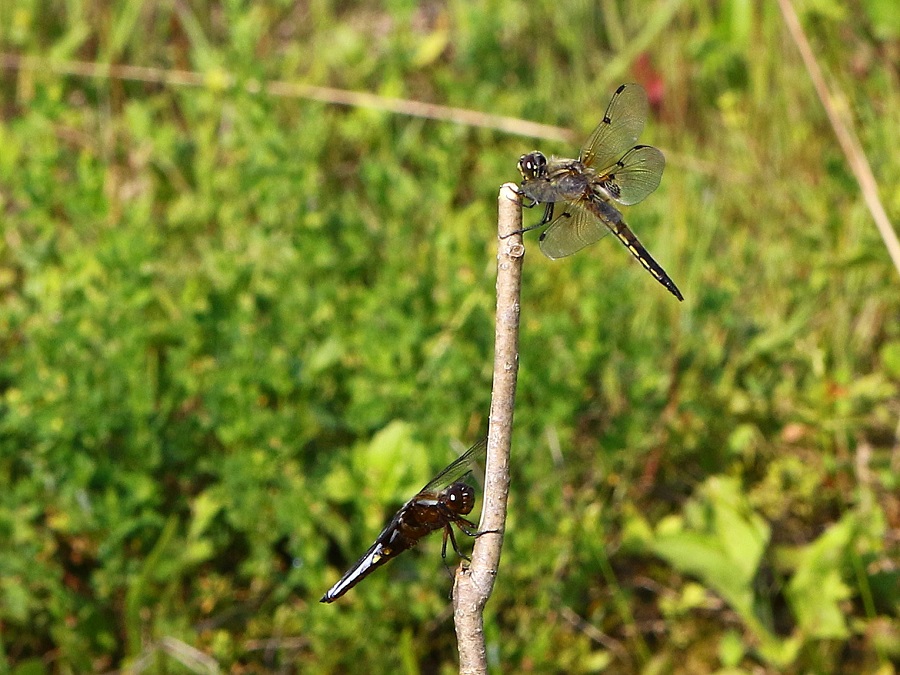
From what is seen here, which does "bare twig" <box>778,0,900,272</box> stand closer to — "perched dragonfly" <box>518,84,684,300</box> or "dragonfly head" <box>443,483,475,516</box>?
"perched dragonfly" <box>518,84,684,300</box>

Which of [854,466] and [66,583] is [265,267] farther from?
[854,466]

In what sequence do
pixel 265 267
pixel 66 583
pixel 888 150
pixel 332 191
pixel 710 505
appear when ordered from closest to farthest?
pixel 66 583
pixel 710 505
pixel 265 267
pixel 888 150
pixel 332 191

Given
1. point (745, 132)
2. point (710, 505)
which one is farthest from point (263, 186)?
point (745, 132)

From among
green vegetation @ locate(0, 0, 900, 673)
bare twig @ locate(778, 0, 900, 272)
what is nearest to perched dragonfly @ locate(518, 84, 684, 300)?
green vegetation @ locate(0, 0, 900, 673)

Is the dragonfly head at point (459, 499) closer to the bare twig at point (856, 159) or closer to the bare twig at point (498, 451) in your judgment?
the bare twig at point (498, 451)

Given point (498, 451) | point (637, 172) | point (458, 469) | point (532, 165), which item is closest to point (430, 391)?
point (637, 172)
